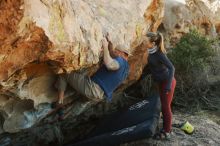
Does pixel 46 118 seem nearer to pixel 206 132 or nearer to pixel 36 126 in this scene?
pixel 36 126

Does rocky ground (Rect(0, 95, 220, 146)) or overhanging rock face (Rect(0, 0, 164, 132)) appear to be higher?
overhanging rock face (Rect(0, 0, 164, 132))

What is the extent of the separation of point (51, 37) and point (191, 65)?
5.89 m

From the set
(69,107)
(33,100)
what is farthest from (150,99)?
(33,100)

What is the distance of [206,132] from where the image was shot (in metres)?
8.92

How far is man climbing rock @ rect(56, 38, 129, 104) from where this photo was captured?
6.47 meters

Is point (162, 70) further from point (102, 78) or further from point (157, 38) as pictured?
point (102, 78)

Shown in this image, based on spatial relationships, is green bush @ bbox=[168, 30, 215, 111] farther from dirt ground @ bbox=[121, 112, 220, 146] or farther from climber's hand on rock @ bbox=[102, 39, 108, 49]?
climber's hand on rock @ bbox=[102, 39, 108, 49]

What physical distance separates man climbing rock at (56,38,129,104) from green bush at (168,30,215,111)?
362 cm

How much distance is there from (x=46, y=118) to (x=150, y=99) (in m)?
2.21

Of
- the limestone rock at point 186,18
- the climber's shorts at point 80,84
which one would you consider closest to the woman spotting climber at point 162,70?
the climber's shorts at point 80,84

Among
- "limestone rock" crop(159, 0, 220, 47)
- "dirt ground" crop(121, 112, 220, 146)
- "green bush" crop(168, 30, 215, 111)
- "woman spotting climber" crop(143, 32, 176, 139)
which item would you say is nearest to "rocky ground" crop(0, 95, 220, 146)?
"dirt ground" crop(121, 112, 220, 146)

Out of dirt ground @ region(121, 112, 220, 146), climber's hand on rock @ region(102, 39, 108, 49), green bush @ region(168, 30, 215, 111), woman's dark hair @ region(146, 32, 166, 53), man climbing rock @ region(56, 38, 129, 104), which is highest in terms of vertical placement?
climber's hand on rock @ region(102, 39, 108, 49)

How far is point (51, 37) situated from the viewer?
4902 mm

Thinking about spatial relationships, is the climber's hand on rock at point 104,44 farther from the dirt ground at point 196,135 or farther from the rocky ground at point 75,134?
the dirt ground at point 196,135
